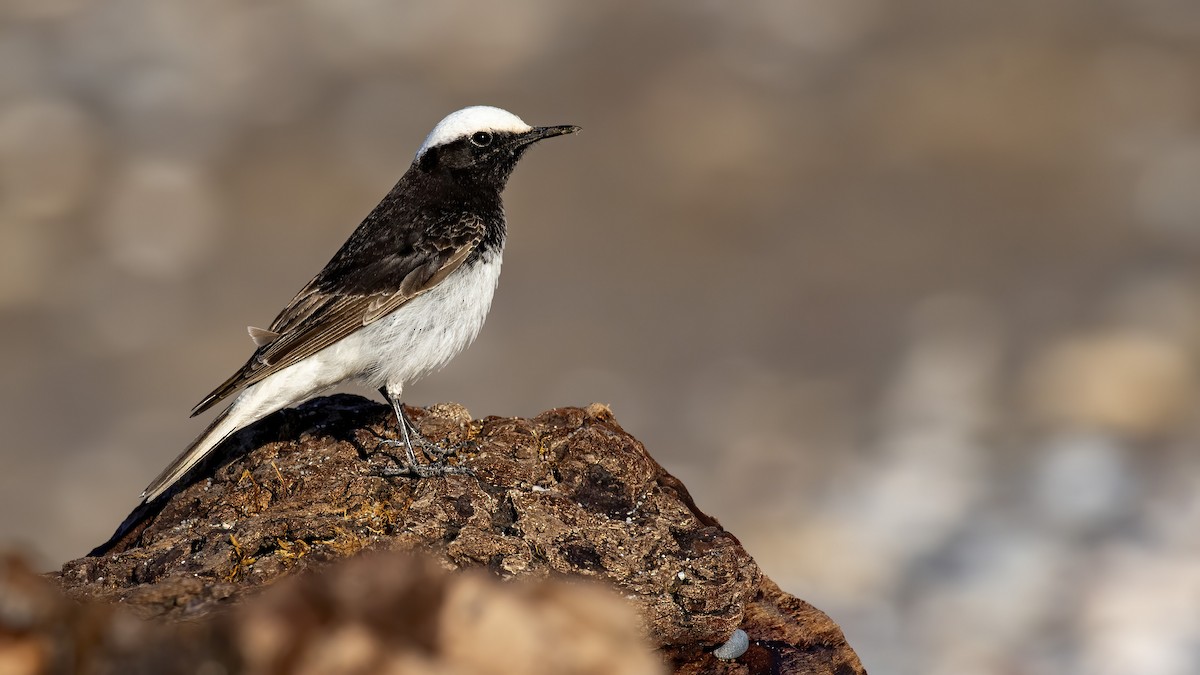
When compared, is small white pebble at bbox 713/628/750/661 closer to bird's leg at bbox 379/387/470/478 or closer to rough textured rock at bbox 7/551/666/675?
bird's leg at bbox 379/387/470/478

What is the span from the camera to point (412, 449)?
6.76 meters

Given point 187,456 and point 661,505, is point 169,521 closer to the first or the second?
point 187,456

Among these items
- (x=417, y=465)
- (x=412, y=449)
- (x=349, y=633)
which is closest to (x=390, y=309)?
(x=412, y=449)

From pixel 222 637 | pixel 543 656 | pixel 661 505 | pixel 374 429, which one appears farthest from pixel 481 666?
pixel 374 429

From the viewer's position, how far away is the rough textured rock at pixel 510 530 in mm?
4914

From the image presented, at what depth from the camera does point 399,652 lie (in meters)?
2.73

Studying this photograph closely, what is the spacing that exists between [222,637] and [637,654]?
103 centimetres

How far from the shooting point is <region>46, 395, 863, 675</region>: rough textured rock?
491cm

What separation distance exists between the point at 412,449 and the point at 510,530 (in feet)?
5.46

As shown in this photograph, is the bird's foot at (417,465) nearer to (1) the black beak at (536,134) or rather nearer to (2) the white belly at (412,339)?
(2) the white belly at (412,339)

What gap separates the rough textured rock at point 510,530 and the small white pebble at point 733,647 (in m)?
0.04

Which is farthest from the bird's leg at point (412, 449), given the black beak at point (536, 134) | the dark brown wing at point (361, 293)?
the black beak at point (536, 134)

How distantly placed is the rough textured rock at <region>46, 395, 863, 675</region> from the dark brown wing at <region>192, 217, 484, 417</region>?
2.57 feet

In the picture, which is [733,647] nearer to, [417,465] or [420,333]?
[417,465]
